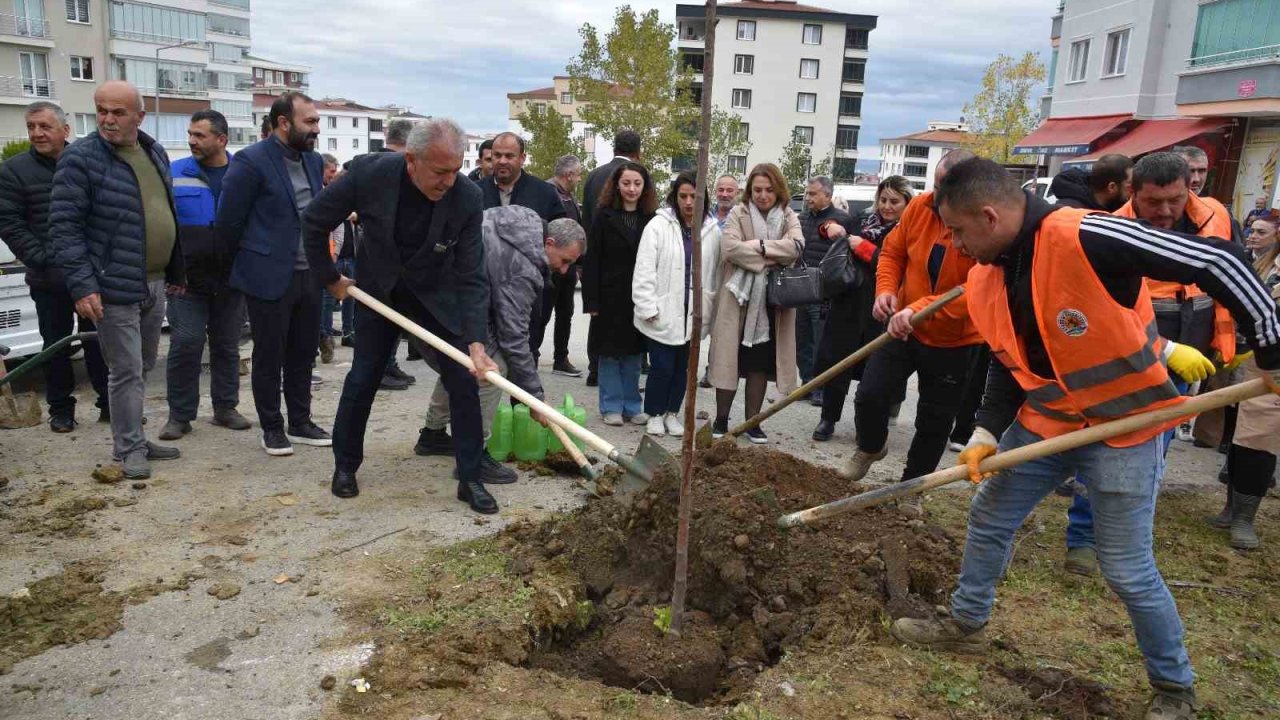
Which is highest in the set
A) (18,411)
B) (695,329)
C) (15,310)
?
(695,329)

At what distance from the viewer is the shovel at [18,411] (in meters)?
5.71

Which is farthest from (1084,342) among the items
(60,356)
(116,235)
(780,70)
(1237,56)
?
(780,70)

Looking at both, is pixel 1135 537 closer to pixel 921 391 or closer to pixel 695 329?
pixel 695 329

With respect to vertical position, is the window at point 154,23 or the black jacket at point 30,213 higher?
the window at point 154,23

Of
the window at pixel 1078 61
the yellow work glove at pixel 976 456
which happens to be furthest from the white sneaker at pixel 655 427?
the window at pixel 1078 61

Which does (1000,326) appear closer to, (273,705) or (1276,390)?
(1276,390)

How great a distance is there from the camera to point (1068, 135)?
2784cm

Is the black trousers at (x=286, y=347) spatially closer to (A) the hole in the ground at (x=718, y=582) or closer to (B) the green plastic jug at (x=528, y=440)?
(B) the green plastic jug at (x=528, y=440)

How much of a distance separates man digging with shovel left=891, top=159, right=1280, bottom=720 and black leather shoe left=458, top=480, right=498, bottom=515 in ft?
8.27

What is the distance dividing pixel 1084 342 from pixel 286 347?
468 cm

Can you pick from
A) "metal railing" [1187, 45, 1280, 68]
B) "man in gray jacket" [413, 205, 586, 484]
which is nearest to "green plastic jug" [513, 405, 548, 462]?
"man in gray jacket" [413, 205, 586, 484]

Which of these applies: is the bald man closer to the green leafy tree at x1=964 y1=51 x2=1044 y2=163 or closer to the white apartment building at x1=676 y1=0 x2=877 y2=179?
the green leafy tree at x1=964 y1=51 x2=1044 y2=163

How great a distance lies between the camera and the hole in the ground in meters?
3.45

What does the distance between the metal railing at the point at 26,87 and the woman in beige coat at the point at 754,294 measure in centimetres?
4680
